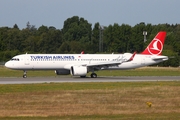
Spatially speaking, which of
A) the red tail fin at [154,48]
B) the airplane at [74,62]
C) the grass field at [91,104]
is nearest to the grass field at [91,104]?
the grass field at [91,104]

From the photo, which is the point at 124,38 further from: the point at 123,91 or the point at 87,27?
the point at 123,91

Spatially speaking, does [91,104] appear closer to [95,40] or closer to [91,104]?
[91,104]

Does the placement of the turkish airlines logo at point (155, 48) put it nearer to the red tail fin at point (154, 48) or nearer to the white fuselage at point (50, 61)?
the red tail fin at point (154, 48)

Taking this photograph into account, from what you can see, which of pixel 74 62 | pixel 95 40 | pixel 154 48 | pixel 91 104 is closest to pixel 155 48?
pixel 154 48

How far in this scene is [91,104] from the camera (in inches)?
994

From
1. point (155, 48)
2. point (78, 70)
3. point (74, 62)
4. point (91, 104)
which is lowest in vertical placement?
point (91, 104)

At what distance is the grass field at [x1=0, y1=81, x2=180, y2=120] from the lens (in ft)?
69.3

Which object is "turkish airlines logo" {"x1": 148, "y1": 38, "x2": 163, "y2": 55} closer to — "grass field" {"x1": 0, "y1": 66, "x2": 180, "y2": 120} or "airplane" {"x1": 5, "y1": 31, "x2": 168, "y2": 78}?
"airplane" {"x1": 5, "y1": 31, "x2": 168, "y2": 78}

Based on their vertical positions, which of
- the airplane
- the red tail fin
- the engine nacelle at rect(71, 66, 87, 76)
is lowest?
the engine nacelle at rect(71, 66, 87, 76)

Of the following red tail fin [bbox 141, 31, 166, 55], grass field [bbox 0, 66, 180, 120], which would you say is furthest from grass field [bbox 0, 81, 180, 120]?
red tail fin [bbox 141, 31, 166, 55]

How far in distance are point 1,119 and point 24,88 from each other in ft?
49.0

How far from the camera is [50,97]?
93.2 ft

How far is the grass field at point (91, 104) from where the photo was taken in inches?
831

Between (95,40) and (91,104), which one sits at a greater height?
(95,40)
